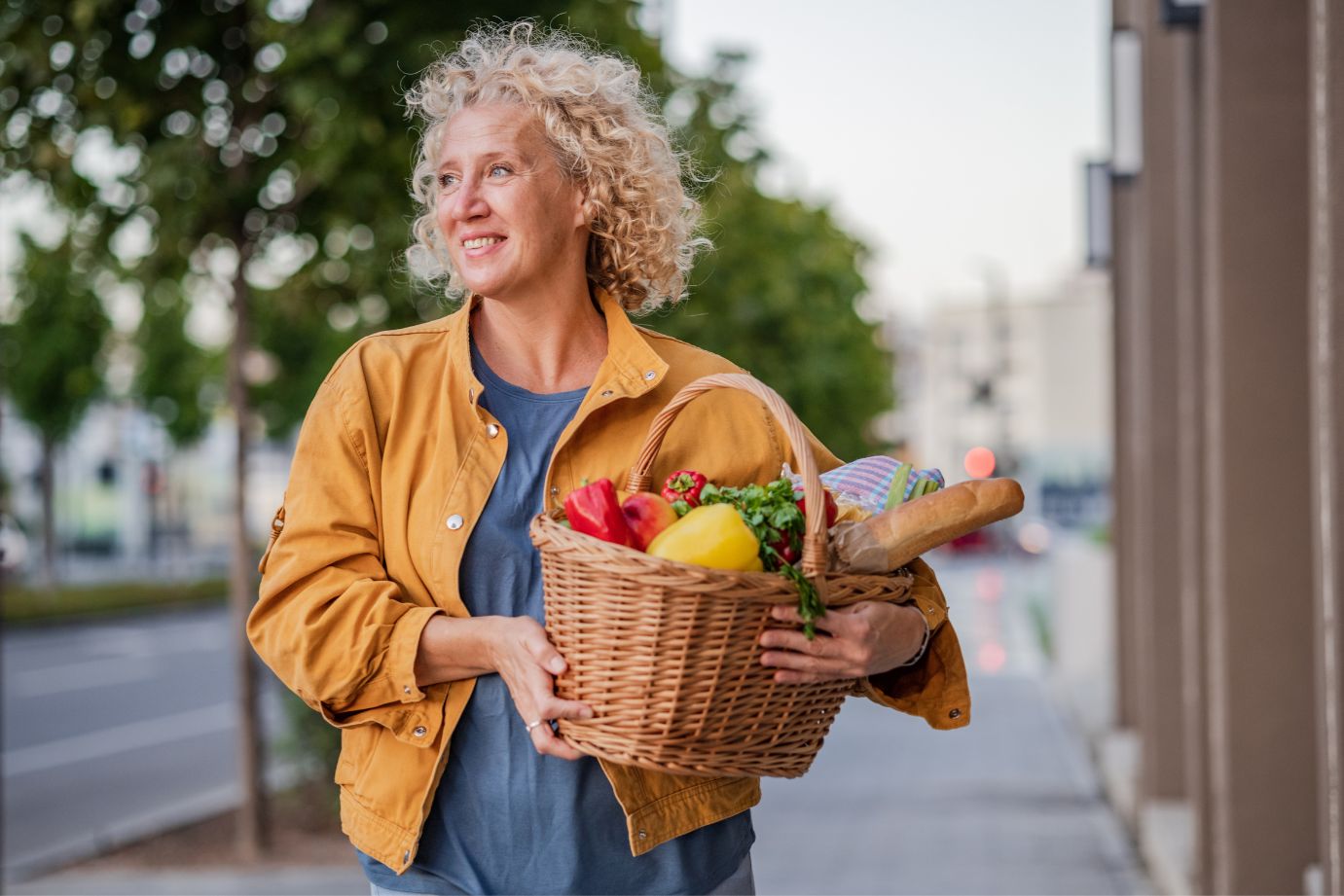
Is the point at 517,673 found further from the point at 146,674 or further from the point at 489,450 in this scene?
the point at 146,674

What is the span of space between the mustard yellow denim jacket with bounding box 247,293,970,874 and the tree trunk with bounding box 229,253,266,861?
15.6 ft

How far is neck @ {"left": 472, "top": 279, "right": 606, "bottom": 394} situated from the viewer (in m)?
2.36

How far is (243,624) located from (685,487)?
509cm

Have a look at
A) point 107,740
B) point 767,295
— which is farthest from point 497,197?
point 767,295

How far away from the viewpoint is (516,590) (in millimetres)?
2227

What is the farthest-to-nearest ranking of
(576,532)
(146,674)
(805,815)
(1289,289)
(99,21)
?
1. (146,674)
2. (805,815)
3. (99,21)
4. (1289,289)
5. (576,532)

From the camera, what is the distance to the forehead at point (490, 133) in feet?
7.39

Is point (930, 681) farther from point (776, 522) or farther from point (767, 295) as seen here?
point (767, 295)

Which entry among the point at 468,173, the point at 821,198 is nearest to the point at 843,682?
the point at 468,173

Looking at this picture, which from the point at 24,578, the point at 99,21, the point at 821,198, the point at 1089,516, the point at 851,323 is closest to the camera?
the point at 99,21

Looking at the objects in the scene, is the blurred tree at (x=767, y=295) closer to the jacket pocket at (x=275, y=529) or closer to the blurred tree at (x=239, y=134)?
the blurred tree at (x=239, y=134)

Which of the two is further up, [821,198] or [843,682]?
[821,198]

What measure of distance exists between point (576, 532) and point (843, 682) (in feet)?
1.55

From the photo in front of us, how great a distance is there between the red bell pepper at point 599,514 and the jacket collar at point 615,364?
0.97 ft
